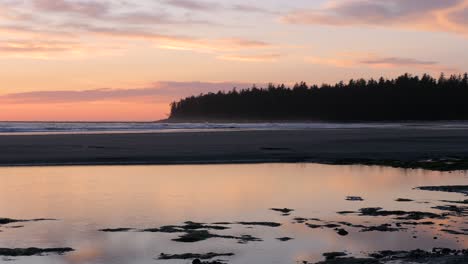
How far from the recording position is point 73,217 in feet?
41.7

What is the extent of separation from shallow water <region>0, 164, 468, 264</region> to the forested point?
125 meters

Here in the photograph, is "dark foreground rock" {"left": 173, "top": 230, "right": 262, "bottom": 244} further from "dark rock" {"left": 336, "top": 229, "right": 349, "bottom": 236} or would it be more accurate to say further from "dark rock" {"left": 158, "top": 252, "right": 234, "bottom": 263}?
"dark rock" {"left": 336, "top": 229, "right": 349, "bottom": 236}

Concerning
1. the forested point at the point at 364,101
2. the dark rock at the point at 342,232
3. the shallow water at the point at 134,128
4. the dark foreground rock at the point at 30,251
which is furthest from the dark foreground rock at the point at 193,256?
the forested point at the point at 364,101

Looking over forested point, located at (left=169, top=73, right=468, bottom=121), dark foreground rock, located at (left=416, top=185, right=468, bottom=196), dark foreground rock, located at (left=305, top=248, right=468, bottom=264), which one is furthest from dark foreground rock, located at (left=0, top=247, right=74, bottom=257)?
forested point, located at (left=169, top=73, right=468, bottom=121)

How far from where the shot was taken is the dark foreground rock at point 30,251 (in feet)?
30.8

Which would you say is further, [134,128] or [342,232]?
[134,128]

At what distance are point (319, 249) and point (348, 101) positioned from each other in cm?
15101

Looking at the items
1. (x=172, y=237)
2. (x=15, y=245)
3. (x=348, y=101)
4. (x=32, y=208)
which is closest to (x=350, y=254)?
(x=172, y=237)

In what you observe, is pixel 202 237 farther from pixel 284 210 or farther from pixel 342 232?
pixel 284 210

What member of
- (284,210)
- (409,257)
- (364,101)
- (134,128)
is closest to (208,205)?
(284,210)

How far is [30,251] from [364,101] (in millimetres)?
149659

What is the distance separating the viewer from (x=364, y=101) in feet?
506

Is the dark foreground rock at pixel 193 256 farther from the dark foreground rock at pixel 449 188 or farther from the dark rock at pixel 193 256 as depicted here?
the dark foreground rock at pixel 449 188

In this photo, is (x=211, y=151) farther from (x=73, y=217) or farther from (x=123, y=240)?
(x=123, y=240)
